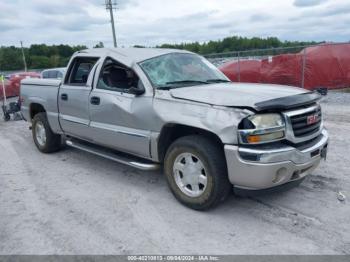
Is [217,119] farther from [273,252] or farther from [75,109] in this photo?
[75,109]

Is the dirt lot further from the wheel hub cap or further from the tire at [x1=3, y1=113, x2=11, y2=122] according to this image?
the tire at [x1=3, y1=113, x2=11, y2=122]

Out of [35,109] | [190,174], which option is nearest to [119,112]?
[190,174]

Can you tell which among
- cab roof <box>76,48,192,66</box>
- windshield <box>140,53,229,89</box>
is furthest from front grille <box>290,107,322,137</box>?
cab roof <box>76,48,192,66</box>

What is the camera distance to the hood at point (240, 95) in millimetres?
3529

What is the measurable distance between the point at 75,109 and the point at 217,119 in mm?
2858

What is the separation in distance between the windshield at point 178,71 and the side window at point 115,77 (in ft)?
0.86

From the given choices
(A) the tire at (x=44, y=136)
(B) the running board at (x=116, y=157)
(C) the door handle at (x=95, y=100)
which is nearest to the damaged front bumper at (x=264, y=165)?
(B) the running board at (x=116, y=157)

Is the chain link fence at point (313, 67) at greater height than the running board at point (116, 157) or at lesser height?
A: greater

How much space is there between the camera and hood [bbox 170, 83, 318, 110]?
3.53m

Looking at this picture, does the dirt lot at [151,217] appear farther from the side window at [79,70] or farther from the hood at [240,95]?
the side window at [79,70]

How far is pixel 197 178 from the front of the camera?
12.9ft

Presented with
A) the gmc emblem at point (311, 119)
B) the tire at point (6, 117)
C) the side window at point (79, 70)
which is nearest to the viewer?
the gmc emblem at point (311, 119)

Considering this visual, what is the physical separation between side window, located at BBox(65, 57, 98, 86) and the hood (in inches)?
82.6

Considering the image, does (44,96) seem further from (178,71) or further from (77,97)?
(178,71)
